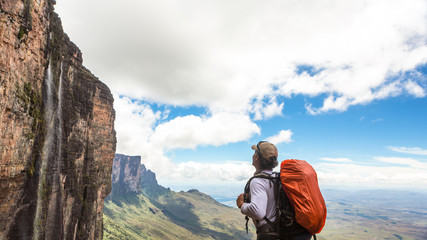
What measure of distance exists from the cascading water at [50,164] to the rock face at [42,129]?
109mm

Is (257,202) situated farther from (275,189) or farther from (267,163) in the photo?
(267,163)

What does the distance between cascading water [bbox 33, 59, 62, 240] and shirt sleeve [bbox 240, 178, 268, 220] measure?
2678cm

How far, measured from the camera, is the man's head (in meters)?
5.21

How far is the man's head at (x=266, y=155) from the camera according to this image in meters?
5.21

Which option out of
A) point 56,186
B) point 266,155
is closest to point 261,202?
point 266,155

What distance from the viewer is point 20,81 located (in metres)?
18.3

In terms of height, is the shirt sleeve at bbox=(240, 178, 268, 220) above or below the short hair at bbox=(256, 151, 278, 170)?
below

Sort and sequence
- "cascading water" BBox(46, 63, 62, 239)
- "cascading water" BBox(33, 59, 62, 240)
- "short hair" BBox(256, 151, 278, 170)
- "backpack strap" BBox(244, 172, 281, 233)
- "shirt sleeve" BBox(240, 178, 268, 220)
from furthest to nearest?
1. "cascading water" BBox(46, 63, 62, 239)
2. "cascading water" BBox(33, 59, 62, 240)
3. "short hair" BBox(256, 151, 278, 170)
4. "backpack strap" BBox(244, 172, 281, 233)
5. "shirt sleeve" BBox(240, 178, 268, 220)

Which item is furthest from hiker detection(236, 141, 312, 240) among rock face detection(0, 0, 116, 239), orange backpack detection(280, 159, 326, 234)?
rock face detection(0, 0, 116, 239)

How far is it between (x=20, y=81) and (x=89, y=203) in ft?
101

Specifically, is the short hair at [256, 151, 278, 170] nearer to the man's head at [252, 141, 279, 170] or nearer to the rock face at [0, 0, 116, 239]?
the man's head at [252, 141, 279, 170]

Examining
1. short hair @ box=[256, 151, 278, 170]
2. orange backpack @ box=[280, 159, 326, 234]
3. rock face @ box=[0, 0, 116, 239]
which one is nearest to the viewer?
orange backpack @ box=[280, 159, 326, 234]

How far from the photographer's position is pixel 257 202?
15.4ft

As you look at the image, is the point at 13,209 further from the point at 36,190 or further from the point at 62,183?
the point at 62,183
